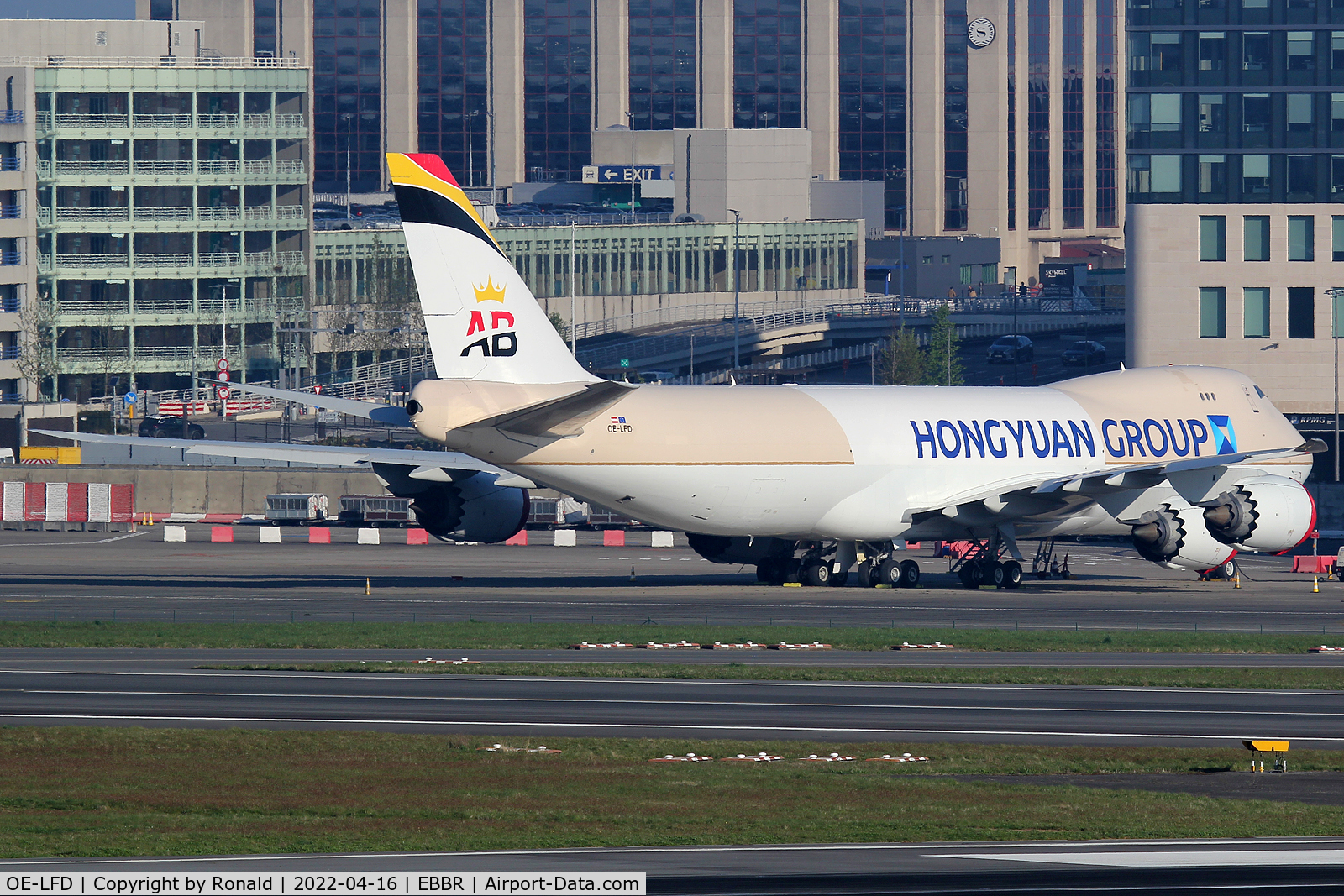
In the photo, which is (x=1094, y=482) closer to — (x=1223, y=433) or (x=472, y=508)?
(x=1223, y=433)

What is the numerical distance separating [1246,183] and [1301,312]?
721 cm

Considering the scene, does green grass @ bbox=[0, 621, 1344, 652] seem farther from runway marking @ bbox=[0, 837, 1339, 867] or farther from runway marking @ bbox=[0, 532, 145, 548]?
runway marking @ bbox=[0, 532, 145, 548]

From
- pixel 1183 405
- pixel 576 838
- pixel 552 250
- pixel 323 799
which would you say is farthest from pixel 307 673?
pixel 552 250

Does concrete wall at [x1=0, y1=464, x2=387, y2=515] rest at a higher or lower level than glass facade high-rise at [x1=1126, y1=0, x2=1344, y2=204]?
lower

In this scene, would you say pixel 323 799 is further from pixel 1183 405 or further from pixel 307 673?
pixel 1183 405

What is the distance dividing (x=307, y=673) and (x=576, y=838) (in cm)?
1689

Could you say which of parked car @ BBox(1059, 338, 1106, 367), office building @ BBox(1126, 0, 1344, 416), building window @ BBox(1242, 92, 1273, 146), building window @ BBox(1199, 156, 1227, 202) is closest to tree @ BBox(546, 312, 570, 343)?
parked car @ BBox(1059, 338, 1106, 367)

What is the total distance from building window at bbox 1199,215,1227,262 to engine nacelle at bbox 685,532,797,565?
151ft

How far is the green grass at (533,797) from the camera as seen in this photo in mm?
23859

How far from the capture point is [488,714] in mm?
34312

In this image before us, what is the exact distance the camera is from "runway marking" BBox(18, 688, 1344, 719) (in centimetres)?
3544

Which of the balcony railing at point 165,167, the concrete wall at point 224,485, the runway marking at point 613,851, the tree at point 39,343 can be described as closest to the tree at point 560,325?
the balcony railing at point 165,167

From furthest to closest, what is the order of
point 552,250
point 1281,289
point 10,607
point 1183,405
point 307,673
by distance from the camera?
point 552,250 < point 1281,289 < point 1183,405 < point 10,607 < point 307,673

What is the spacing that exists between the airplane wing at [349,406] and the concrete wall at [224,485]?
37.3 m
